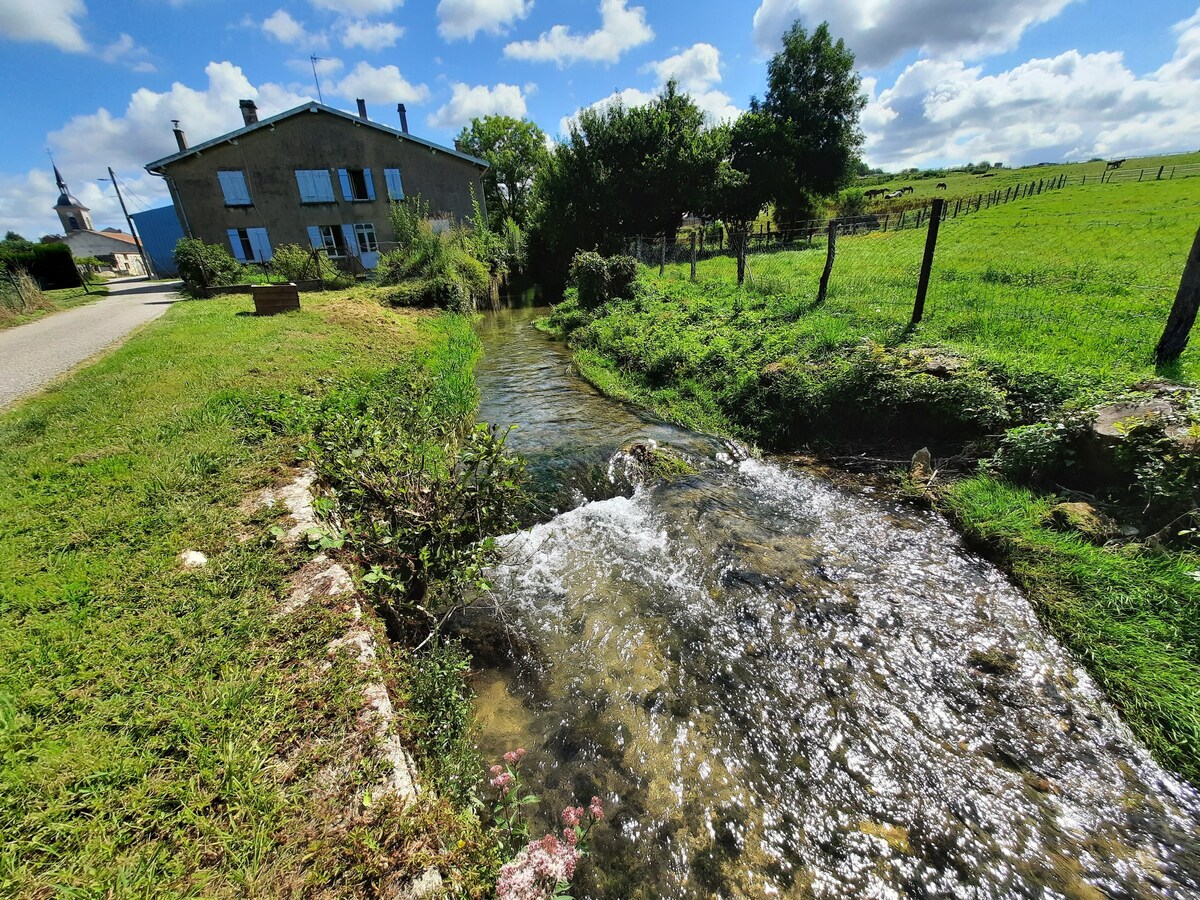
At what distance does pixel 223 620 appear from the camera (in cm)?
293

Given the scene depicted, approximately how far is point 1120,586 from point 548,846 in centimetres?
490

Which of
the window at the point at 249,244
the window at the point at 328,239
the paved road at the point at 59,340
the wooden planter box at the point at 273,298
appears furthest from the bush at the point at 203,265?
the wooden planter box at the point at 273,298

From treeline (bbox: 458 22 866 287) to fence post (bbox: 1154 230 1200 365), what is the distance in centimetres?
2117

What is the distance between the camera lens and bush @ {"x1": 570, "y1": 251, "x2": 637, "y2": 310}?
16.4 metres

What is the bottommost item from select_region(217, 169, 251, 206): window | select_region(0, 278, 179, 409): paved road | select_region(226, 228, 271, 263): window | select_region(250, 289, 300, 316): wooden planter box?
select_region(0, 278, 179, 409): paved road

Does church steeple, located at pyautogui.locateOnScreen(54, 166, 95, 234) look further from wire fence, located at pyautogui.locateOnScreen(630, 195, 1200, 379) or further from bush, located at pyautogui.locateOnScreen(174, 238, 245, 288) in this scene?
wire fence, located at pyautogui.locateOnScreen(630, 195, 1200, 379)

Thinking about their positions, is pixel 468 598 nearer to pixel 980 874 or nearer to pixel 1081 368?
pixel 980 874

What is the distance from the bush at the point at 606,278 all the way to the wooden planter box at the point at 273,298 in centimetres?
896

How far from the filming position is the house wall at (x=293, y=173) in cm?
2409

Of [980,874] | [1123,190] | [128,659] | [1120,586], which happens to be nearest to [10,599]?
Answer: [128,659]

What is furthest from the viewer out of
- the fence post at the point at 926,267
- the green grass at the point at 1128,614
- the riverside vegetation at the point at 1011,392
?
the fence post at the point at 926,267

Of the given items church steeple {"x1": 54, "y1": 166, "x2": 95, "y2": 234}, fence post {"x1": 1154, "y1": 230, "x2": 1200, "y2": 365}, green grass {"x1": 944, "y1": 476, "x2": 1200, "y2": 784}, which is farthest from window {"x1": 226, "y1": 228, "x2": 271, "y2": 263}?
church steeple {"x1": 54, "y1": 166, "x2": 95, "y2": 234}

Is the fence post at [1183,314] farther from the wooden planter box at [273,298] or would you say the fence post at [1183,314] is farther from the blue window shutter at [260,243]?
the blue window shutter at [260,243]

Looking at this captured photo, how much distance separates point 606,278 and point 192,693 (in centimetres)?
1579
